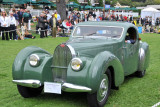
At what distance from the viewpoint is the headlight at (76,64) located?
4719mm

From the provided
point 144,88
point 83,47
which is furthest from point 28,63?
point 144,88

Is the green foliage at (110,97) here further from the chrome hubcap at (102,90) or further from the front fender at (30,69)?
the front fender at (30,69)

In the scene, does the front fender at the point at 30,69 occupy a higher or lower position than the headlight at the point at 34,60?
lower

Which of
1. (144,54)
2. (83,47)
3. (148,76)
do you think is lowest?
(148,76)

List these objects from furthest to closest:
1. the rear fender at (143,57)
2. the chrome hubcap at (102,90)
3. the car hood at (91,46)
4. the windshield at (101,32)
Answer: the rear fender at (143,57), the windshield at (101,32), the car hood at (91,46), the chrome hubcap at (102,90)

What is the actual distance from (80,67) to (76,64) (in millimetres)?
97

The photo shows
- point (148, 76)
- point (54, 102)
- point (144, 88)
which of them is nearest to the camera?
point (54, 102)

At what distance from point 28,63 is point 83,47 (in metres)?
1.16

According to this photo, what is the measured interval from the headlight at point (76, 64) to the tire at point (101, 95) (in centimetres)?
51

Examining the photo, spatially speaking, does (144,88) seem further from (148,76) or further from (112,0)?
(112,0)

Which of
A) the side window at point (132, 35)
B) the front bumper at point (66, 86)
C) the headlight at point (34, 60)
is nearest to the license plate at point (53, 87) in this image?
the front bumper at point (66, 86)

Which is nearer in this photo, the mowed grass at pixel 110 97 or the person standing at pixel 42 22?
the mowed grass at pixel 110 97

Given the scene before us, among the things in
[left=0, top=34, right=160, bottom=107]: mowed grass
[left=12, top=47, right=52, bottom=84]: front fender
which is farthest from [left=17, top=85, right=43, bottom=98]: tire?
[left=12, top=47, right=52, bottom=84]: front fender

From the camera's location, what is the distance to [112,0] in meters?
88.5
